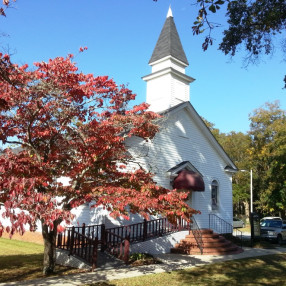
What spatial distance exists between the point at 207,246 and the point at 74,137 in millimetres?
9254

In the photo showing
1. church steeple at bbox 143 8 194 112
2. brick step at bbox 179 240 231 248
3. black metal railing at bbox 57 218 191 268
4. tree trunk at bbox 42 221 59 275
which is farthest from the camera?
church steeple at bbox 143 8 194 112

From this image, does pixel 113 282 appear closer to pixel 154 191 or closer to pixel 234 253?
pixel 154 191

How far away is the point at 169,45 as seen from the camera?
22.8 m

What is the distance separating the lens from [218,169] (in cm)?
2178

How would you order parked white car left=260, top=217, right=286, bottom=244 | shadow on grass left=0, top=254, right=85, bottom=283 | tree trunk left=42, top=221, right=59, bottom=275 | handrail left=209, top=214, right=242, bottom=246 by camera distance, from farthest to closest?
1. parked white car left=260, top=217, right=286, bottom=244
2. handrail left=209, top=214, right=242, bottom=246
3. tree trunk left=42, top=221, right=59, bottom=275
4. shadow on grass left=0, top=254, right=85, bottom=283

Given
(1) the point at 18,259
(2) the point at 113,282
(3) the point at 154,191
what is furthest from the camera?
(1) the point at 18,259

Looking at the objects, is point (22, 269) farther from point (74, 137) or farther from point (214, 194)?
point (214, 194)

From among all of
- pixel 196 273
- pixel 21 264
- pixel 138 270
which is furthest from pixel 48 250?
pixel 196 273

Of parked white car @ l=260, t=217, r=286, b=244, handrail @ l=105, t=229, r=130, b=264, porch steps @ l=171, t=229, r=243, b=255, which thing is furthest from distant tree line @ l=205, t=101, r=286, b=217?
handrail @ l=105, t=229, r=130, b=264

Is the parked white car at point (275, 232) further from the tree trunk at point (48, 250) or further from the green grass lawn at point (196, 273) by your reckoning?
the tree trunk at point (48, 250)

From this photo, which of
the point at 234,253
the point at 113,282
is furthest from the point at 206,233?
the point at 113,282

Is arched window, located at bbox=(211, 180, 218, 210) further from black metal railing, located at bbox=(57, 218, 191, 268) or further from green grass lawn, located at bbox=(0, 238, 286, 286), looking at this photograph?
green grass lawn, located at bbox=(0, 238, 286, 286)

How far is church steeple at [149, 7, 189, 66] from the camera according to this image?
2261 cm

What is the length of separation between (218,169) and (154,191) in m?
12.2
